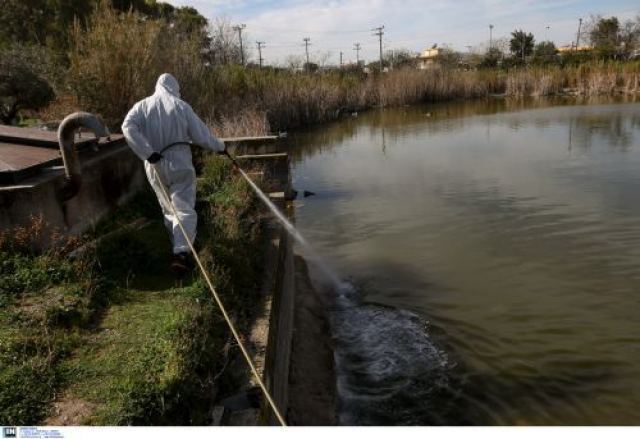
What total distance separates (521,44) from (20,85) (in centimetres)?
6518

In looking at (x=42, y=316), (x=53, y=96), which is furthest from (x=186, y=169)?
(x=53, y=96)

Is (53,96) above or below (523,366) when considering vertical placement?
above

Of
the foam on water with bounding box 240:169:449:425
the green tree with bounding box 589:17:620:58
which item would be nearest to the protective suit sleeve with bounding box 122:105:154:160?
the foam on water with bounding box 240:169:449:425

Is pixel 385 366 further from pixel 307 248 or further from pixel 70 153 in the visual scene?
pixel 307 248

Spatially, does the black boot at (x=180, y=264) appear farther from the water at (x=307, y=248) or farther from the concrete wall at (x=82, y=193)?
the water at (x=307, y=248)

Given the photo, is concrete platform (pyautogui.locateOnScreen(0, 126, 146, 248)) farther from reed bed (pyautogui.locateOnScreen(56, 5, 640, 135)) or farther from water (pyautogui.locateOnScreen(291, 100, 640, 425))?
reed bed (pyautogui.locateOnScreen(56, 5, 640, 135))

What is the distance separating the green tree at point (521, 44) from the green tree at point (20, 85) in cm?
6338

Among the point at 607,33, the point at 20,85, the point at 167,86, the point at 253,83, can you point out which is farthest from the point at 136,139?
the point at 607,33

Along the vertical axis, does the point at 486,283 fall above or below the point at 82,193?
below

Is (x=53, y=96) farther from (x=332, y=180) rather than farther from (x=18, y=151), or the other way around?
(x=332, y=180)

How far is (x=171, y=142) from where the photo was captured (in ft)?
19.5

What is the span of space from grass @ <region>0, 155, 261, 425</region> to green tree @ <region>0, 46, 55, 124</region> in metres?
6.49

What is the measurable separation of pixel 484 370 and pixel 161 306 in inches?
135
